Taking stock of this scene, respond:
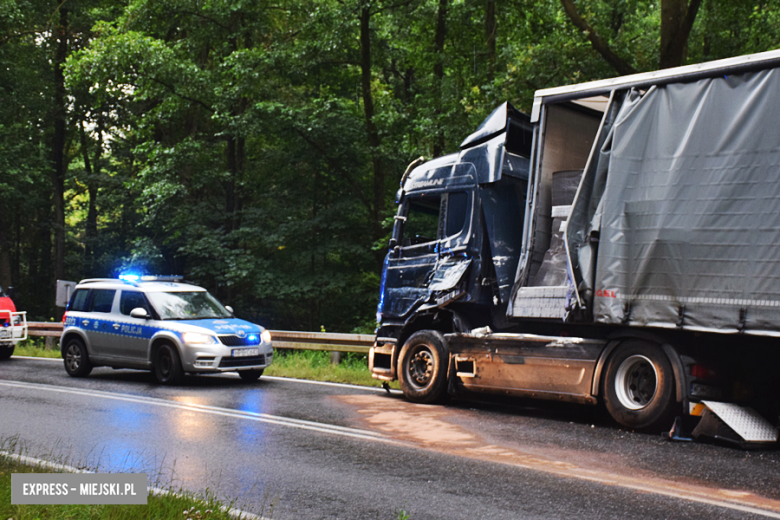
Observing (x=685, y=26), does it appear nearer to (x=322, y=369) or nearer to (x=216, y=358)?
(x=322, y=369)

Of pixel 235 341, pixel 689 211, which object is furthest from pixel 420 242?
pixel 689 211

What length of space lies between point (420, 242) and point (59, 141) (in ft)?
85.6

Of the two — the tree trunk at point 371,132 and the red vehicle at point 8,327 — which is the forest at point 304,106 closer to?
the tree trunk at point 371,132

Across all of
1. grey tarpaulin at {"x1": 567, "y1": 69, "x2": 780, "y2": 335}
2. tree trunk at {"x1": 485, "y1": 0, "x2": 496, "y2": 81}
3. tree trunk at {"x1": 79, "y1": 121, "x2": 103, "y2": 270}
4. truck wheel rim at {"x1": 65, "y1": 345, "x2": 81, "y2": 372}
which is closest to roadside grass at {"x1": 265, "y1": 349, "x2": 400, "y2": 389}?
truck wheel rim at {"x1": 65, "y1": 345, "x2": 81, "y2": 372}

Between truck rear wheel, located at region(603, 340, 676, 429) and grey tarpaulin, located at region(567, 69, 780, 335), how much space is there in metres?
0.40

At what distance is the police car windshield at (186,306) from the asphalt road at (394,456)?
2.27 meters

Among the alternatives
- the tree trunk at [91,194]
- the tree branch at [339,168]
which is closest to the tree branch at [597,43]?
the tree branch at [339,168]

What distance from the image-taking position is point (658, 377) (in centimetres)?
733

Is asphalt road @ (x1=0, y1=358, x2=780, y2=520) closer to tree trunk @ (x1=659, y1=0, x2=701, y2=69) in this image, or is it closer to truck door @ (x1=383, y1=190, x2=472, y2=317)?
truck door @ (x1=383, y1=190, x2=472, y2=317)

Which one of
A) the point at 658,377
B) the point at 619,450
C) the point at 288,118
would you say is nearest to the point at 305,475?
the point at 619,450

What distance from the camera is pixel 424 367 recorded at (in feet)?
33.4

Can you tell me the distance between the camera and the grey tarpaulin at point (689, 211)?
6.65 meters

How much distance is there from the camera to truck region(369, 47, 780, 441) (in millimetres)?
6832

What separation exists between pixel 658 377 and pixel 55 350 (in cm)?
1667
